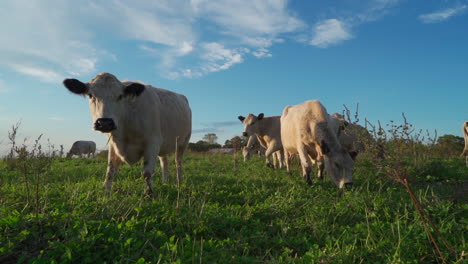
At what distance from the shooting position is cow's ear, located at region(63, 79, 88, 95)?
5633 mm

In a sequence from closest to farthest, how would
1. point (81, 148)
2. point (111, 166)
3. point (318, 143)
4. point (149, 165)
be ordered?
1. point (149, 165)
2. point (111, 166)
3. point (318, 143)
4. point (81, 148)

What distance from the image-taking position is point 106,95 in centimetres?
552

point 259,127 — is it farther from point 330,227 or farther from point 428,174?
point 330,227

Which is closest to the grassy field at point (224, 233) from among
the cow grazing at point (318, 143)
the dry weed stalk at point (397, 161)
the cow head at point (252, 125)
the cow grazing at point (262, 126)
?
the dry weed stalk at point (397, 161)

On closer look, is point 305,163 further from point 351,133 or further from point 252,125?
point 252,125

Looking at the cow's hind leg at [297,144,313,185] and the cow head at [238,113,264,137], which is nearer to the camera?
the cow's hind leg at [297,144,313,185]

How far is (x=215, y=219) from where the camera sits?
395 centimetres

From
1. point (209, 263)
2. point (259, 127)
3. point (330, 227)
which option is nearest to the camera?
point (209, 263)

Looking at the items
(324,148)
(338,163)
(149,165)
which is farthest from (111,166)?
(338,163)

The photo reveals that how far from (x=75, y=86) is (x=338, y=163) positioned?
573 cm

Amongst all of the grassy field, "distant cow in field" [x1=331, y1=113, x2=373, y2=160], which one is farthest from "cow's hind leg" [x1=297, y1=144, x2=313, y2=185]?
the grassy field

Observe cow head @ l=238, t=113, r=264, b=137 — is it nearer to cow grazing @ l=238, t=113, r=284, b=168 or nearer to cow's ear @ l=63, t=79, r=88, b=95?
cow grazing @ l=238, t=113, r=284, b=168

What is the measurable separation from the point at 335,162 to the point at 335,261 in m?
4.63

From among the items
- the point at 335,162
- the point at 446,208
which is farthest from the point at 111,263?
the point at 335,162
